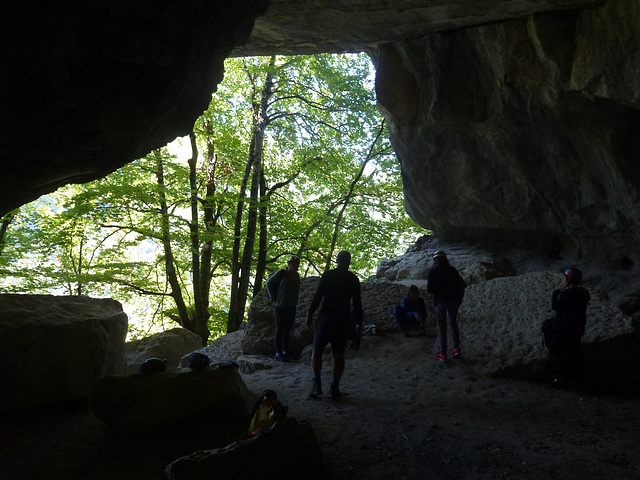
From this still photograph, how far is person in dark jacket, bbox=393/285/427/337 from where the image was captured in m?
8.09

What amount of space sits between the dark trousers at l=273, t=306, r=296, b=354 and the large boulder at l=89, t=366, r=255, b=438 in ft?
→ 10.7

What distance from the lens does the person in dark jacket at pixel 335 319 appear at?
498 cm

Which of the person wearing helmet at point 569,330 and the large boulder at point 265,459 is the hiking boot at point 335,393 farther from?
the person wearing helmet at point 569,330

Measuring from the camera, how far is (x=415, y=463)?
3338 mm

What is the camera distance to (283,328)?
7.67 metres

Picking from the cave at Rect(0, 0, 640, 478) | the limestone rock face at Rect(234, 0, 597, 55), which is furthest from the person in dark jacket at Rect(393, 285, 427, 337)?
the limestone rock face at Rect(234, 0, 597, 55)

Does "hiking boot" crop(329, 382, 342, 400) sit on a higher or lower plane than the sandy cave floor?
higher

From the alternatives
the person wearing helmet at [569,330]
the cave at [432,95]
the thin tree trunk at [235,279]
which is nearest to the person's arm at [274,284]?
the cave at [432,95]

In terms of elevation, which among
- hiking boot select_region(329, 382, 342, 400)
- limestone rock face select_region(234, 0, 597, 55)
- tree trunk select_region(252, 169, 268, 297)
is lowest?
hiking boot select_region(329, 382, 342, 400)

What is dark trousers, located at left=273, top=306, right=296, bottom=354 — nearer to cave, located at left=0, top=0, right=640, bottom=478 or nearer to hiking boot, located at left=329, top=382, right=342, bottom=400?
hiking boot, located at left=329, top=382, right=342, bottom=400

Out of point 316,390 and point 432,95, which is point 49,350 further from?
point 432,95

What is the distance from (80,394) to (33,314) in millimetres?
1107

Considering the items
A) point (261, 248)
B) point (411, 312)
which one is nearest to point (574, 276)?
point (411, 312)

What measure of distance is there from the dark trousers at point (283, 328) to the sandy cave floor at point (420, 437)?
6.40 ft
